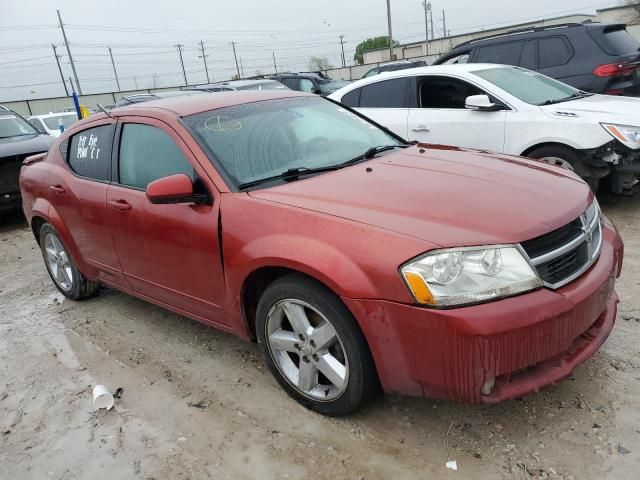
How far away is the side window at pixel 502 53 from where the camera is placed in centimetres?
791

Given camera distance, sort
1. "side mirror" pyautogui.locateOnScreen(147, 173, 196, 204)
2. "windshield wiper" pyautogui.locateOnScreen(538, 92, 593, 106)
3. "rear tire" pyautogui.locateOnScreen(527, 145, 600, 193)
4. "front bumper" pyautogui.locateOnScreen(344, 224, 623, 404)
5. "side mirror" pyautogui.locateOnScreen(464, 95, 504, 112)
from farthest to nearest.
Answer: "windshield wiper" pyautogui.locateOnScreen(538, 92, 593, 106) → "side mirror" pyautogui.locateOnScreen(464, 95, 504, 112) → "rear tire" pyautogui.locateOnScreen(527, 145, 600, 193) → "side mirror" pyautogui.locateOnScreen(147, 173, 196, 204) → "front bumper" pyautogui.locateOnScreen(344, 224, 623, 404)

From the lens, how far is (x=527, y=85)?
19.4 feet

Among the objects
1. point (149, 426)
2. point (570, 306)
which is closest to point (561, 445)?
point (570, 306)

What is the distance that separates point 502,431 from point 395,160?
1604 millimetres

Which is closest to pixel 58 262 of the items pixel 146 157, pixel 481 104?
pixel 146 157

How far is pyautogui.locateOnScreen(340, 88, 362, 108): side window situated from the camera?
6.87 metres

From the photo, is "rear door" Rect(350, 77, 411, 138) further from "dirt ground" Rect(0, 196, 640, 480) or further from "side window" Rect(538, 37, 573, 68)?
"dirt ground" Rect(0, 196, 640, 480)

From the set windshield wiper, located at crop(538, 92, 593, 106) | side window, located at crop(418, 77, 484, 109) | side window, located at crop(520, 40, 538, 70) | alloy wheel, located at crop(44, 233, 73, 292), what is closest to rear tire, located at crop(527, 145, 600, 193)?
windshield wiper, located at crop(538, 92, 593, 106)

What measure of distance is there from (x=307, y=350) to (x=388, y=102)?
178 inches

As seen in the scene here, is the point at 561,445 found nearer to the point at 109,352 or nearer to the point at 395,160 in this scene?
the point at 395,160

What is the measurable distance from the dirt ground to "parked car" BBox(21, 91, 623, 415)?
0.83 ft

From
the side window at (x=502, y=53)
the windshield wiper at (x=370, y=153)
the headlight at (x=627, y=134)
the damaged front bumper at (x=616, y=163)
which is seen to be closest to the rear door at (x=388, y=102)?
the damaged front bumper at (x=616, y=163)

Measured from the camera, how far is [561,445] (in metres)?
2.39

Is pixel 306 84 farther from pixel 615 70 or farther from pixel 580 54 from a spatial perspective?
pixel 615 70
